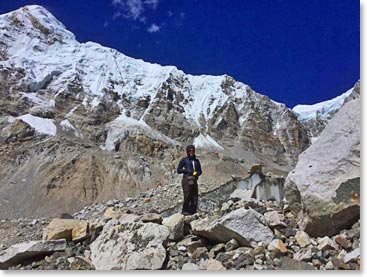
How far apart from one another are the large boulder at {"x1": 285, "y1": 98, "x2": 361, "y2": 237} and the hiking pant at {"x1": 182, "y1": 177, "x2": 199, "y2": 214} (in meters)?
1.38

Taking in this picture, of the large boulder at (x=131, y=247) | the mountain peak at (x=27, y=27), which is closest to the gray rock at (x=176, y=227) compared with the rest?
the large boulder at (x=131, y=247)

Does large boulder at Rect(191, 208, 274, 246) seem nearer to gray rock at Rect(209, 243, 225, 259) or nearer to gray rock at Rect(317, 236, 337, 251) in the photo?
gray rock at Rect(209, 243, 225, 259)

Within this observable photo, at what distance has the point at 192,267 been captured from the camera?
13.1ft

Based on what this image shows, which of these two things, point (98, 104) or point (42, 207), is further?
point (98, 104)

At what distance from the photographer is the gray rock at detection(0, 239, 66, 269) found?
444cm

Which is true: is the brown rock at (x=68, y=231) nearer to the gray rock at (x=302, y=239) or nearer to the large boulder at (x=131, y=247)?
the large boulder at (x=131, y=247)

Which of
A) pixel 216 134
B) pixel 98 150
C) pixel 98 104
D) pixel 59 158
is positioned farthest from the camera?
pixel 216 134

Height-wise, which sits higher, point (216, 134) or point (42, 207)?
point (216, 134)

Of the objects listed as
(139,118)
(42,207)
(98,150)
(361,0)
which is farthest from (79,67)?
(361,0)

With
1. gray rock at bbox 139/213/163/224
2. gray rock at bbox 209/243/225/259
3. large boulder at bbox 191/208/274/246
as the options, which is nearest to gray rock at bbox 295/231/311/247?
large boulder at bbox 191/208/274/246

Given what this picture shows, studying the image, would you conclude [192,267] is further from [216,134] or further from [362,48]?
[216,134]

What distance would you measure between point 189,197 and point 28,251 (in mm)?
1937

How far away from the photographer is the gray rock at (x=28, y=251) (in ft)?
14.6

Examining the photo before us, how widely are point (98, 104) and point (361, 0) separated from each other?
49.6 m
